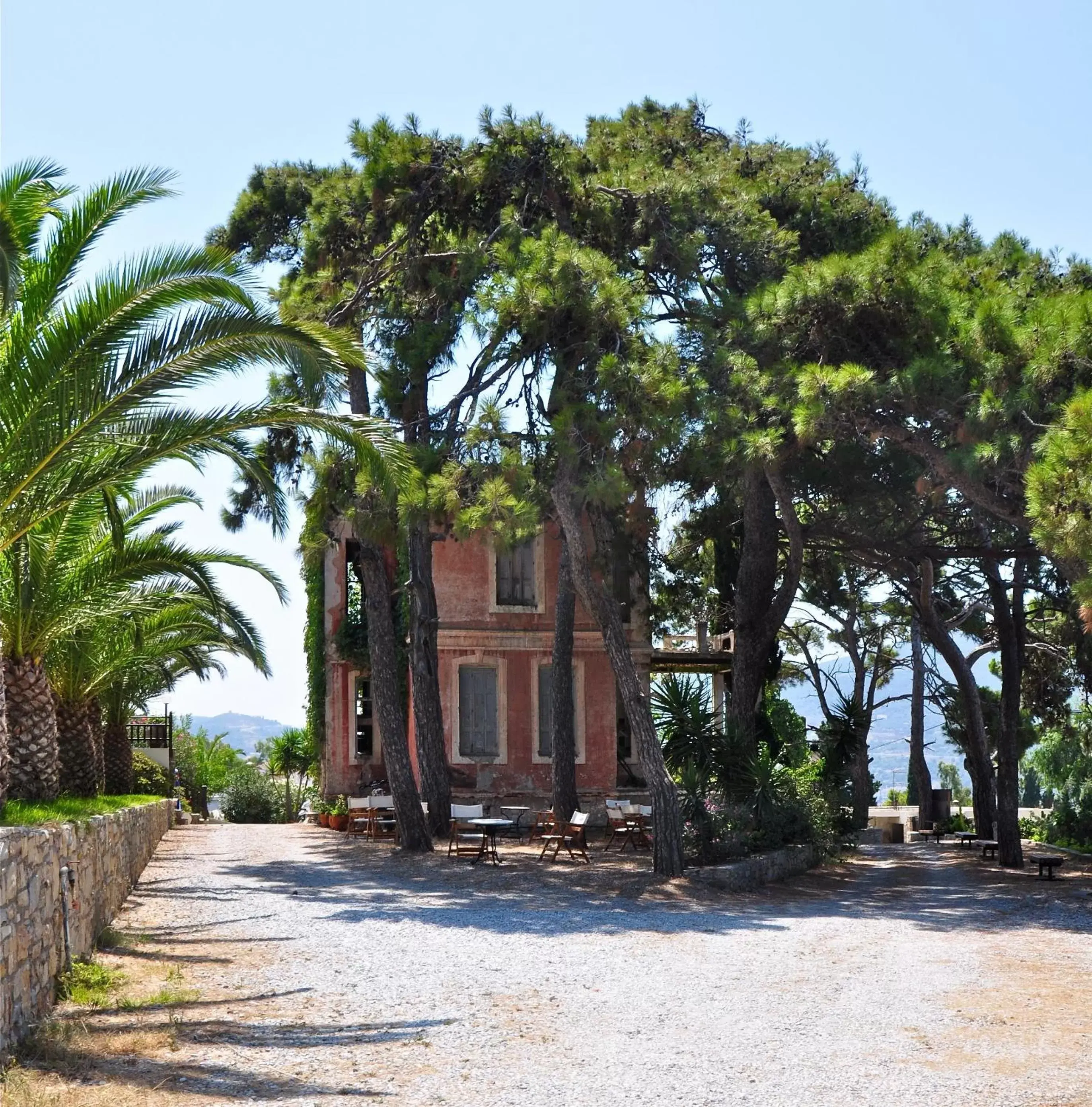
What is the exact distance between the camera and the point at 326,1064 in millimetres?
6500

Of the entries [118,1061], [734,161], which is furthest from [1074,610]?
[118,1061]

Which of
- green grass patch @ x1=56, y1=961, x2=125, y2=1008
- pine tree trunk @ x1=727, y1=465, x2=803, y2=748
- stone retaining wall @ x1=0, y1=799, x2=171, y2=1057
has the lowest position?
green grass patch @ x1=56, y1=961, x2=125, y2=1008

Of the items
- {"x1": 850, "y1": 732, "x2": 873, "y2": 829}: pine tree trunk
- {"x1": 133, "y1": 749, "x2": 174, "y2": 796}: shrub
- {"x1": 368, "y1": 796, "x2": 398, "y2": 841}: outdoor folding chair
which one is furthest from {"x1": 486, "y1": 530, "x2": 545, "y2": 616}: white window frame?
{"x1": 133, "y1": 749, "x2": 174, "y2": 796}: shrub

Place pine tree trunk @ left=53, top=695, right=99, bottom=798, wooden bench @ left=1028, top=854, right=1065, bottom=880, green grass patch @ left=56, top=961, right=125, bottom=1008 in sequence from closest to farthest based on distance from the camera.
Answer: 1. green grass patch @ left=56, top=961, right=125, bottom=1008
2. pine tree trunk @ left=53, top=695, right=99, bottom=798
3. wooden bench @ left=1028, top=854, right=1065, bottom=880

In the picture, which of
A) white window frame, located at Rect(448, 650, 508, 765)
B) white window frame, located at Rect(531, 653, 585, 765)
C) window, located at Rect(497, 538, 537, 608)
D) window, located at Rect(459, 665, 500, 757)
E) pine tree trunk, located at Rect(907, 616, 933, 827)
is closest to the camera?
white window frame, located at Rect(448, 650, 508, 765)

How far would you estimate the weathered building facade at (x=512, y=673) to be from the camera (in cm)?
2569

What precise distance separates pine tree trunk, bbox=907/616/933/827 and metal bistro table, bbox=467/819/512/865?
1816 centimetres

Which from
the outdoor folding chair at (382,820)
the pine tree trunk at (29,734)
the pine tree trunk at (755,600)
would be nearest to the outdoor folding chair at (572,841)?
the pine tree trunk at (755,600)

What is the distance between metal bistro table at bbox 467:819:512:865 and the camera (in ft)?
57.3

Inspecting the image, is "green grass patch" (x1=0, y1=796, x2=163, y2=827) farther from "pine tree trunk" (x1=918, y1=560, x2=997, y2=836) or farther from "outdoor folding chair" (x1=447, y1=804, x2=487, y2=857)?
"pine tree trunk" (x1=918, y1=560, x2=997, y2=836)

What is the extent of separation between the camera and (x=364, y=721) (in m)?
28.1

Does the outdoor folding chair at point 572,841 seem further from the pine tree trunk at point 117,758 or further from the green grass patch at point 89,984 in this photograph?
the green grass patch at point 89,984

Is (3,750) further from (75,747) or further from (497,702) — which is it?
(497,702)

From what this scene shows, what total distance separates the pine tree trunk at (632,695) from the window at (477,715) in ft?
32.5
